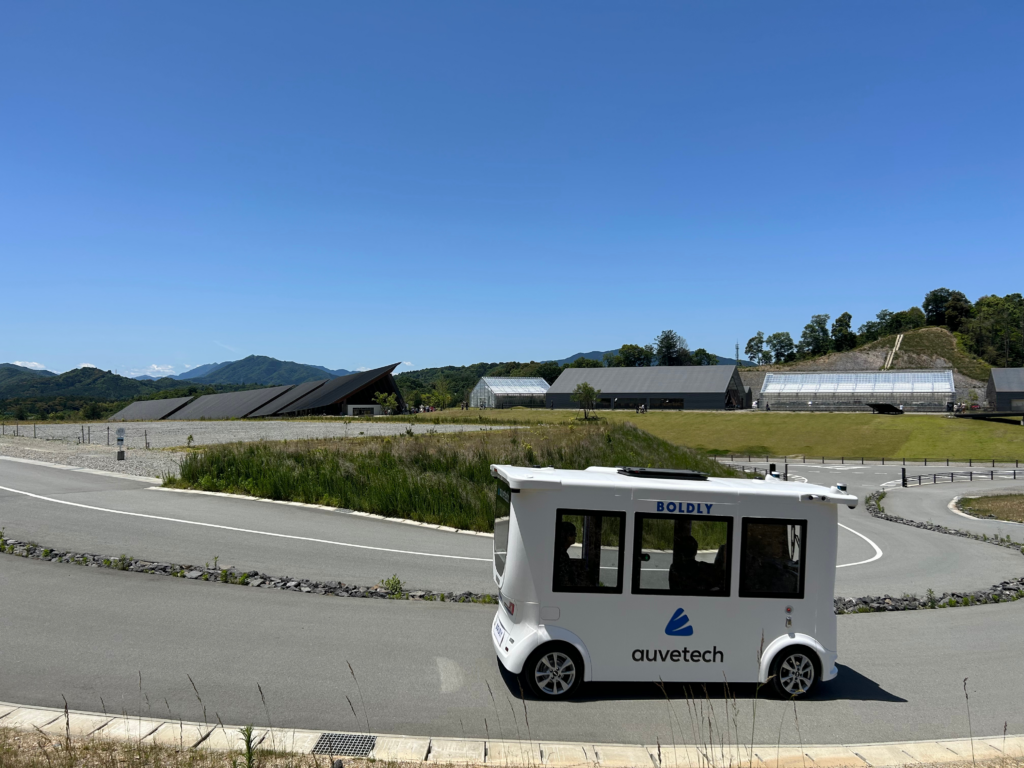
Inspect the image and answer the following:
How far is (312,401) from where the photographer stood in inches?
2655

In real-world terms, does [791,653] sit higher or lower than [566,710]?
higher

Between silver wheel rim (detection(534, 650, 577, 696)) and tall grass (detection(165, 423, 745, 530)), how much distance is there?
10.3 m

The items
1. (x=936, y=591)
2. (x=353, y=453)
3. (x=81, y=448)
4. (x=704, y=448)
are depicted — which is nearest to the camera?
(x=936, y=591)

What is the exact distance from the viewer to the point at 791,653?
717 cm

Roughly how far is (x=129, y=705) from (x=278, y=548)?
706 centimetres

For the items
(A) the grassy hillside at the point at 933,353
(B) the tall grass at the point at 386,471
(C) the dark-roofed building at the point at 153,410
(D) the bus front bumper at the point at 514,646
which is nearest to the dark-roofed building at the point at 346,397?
(C) the dark-roofed building at the point at 153,410

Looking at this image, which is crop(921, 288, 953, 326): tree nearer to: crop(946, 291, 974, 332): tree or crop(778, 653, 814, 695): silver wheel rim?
crop(946, 291, 974, 332): tree

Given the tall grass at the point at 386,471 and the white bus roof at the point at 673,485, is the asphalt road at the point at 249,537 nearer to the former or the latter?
the tall grass at the point at 386,471

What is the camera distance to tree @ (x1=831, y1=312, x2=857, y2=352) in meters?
183

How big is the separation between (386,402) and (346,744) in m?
66.2

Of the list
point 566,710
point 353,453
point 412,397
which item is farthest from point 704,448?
point 412,397

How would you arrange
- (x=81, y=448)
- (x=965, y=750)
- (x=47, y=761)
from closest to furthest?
(x=47, y=761) < (x=965, y=750) < (x=81, y=448)

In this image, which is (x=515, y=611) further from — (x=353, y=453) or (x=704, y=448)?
(x=704, y=448)

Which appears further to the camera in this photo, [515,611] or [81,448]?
[81,448]
